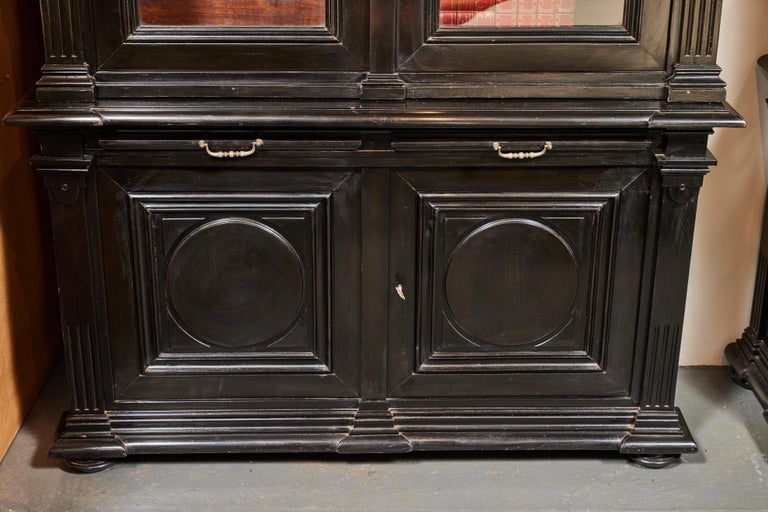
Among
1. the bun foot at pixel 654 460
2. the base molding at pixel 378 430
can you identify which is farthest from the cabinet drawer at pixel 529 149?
the bun foot at pixel 654 460

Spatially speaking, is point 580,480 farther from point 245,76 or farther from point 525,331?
point 245,76

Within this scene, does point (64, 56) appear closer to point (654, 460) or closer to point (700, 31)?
point (700, 31)

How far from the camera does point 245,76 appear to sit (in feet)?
8.25

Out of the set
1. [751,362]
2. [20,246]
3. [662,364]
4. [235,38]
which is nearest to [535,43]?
[235,38]

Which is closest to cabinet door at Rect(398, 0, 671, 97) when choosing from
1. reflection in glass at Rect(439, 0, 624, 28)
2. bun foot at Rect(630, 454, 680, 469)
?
reflection in glass at Rect(439, 0, 624, 28)

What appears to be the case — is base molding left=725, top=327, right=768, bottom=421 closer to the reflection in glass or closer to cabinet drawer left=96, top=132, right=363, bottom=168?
the reflection in glass

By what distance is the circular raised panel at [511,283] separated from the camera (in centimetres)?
263

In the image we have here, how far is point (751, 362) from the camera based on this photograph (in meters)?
3.16

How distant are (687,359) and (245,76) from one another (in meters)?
1.75

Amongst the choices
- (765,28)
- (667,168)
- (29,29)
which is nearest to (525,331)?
(667,168)

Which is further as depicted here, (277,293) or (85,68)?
(277,293)

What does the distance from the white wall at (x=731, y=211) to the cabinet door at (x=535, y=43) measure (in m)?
0.63

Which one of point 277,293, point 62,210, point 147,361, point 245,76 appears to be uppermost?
point 245,76

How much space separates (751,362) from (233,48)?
1819mm
